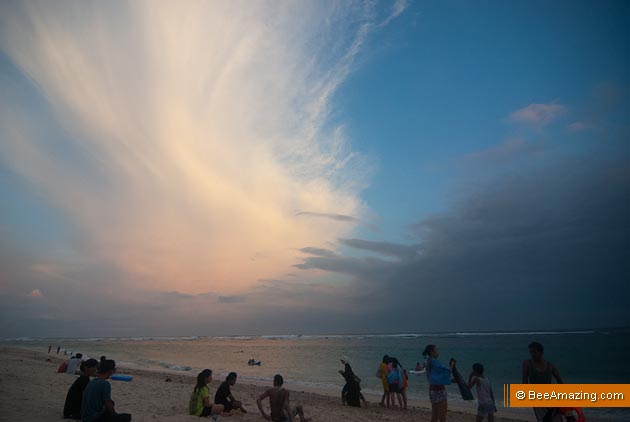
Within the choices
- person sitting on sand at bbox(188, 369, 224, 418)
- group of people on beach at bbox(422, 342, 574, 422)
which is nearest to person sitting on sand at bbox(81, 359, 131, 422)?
person sitting on sand at bbox(188, 369, 224, 418)

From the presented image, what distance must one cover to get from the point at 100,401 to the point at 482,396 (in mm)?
8253

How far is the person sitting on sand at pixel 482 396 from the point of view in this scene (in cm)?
820

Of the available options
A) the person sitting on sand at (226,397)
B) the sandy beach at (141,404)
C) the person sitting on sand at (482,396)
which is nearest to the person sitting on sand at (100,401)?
the sandy beach at (141,404)

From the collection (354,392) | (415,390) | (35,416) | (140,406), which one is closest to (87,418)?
(35,416)

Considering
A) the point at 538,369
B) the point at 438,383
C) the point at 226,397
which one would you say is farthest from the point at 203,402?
the point at 538,369

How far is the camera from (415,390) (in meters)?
21.2

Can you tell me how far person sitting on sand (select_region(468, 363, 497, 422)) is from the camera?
8195mm

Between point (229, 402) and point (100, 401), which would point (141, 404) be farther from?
point (100, 401)

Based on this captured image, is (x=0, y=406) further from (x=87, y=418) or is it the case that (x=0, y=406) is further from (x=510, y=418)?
(x=510, y=418)

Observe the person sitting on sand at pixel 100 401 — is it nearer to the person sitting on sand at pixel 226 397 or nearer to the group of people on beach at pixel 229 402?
the group of people on beach at pixel 229 402

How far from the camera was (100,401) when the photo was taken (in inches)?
267

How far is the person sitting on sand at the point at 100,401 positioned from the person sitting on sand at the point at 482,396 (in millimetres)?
7736

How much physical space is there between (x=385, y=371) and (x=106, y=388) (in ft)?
32.5

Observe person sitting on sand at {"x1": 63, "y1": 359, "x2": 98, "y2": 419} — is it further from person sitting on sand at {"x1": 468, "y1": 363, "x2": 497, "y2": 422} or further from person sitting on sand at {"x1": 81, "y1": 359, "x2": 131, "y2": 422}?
person sitting on sand at {"x1": 468, "y1": 363, "x2": 497, "y2": 422}
